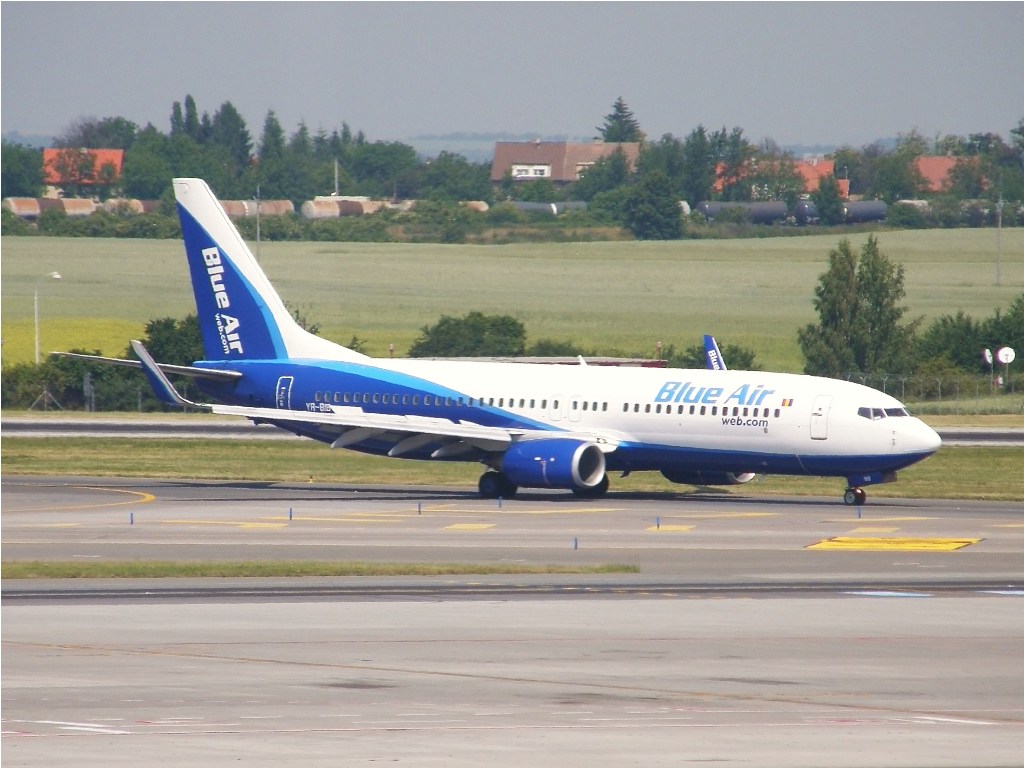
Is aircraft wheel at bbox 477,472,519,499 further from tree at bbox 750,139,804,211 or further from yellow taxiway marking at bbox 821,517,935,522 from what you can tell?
tree at bbox 750,139,804,211

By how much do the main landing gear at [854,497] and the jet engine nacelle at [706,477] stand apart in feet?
10.3

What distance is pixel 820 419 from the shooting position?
50.5 metres

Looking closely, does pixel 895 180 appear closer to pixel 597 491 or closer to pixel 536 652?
pixel 597 491

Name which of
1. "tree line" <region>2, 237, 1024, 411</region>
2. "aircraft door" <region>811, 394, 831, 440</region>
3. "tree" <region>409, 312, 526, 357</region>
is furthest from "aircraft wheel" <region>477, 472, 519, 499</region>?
"tree" <region>409, 312, 526, 357</region>

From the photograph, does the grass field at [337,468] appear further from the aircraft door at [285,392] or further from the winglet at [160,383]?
the winglet at [160,383]

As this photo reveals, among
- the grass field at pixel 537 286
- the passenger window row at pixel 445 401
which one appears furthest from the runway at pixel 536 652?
the grass field at pixel 537 286

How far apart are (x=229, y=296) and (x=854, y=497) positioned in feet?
71.8

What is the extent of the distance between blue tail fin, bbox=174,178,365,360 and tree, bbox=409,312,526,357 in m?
47.3

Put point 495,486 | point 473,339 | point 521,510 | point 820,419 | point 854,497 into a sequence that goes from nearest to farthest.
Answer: point 820,419
point 521,510
point 854,497
point 495,486
point 473,339

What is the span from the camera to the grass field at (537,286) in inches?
5027

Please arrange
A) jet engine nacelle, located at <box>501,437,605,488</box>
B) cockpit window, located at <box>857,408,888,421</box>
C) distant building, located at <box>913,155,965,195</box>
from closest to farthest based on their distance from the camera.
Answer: cockpit window, located at <box>857,408,888,421</box>
jet engine nacelle, located at <box>501,437,605,488</box>
distant building, located at <box>913,155,965,195</box>

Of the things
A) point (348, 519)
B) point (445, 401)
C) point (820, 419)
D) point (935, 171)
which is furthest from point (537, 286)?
point (348, 519)

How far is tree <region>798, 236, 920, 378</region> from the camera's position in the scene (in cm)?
10794

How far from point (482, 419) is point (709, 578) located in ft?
70.7
